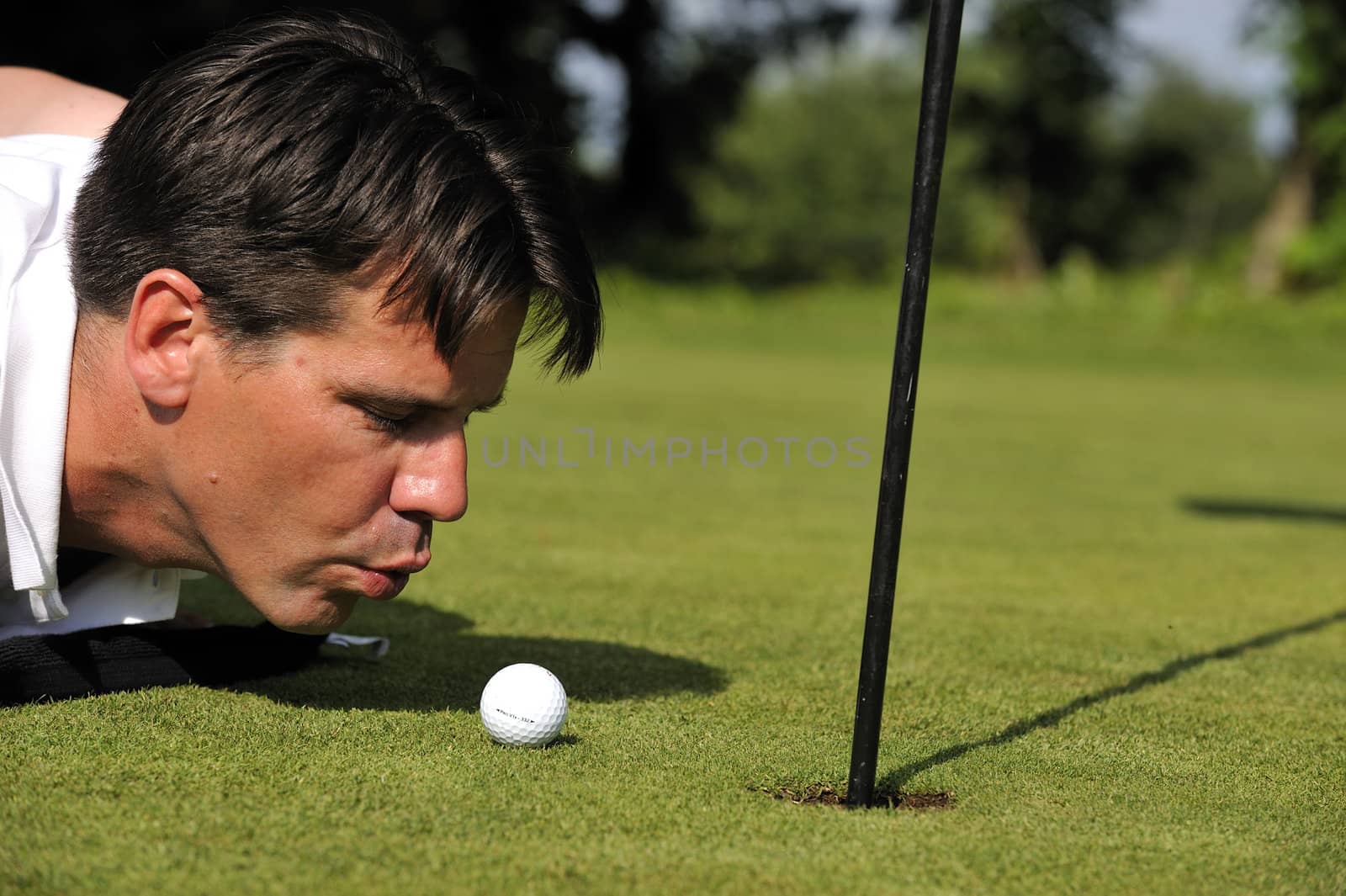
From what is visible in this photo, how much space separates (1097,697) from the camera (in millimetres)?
4352

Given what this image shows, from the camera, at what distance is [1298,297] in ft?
126

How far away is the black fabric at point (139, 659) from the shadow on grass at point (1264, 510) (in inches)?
301

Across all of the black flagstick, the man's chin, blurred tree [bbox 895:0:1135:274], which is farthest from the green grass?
blurred tree [bbox 895:0:1135:274]

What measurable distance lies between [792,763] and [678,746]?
0.91 feet

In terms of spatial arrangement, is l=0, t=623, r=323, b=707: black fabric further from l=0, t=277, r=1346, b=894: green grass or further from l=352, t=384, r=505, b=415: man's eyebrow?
l=352, t=384, r=505, b=415: man's eyebrow

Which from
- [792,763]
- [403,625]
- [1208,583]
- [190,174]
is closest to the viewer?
[190,174]

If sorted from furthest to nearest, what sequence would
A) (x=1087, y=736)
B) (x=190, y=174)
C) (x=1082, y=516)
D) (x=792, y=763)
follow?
(x=1082, y=516)
(x=1087, y=736)
(x=792, y=763)
(x=190, y=174)

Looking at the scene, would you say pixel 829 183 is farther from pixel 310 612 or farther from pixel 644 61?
pixel 310 612

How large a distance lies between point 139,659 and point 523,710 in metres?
1.08

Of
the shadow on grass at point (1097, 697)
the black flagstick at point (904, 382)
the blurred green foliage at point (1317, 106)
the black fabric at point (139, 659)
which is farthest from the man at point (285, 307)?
the blurred green foliage at point (1317, 106)

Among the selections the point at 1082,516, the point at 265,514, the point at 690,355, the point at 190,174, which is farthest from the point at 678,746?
the point at 690,355

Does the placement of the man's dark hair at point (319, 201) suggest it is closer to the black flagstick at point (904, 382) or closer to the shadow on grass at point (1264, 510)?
the black flagstick at point (904, 382)

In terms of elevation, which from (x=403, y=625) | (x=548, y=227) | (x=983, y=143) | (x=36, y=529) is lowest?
(x=403, y=625)

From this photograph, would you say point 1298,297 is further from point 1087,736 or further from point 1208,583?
point 1087,736
